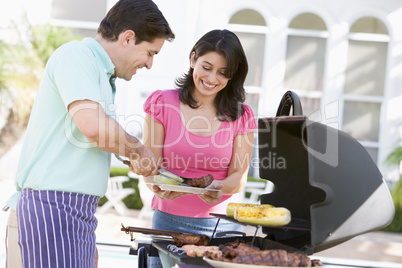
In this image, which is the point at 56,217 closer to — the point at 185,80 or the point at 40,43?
the point at 185,80

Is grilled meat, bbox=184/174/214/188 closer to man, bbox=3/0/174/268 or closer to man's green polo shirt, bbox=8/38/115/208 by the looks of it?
man, bbox=3/0/174/268

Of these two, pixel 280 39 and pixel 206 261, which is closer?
pixel 206 261

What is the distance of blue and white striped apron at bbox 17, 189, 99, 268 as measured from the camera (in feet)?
5.65

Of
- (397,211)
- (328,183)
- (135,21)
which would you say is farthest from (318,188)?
(397,211)

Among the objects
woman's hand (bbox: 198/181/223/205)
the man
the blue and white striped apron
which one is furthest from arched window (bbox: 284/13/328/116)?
the blue and white striped apron

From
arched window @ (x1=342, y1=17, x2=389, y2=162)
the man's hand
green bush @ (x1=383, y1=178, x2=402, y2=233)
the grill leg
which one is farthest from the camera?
arched window @ (x1=342, y1=17, x2=389, y2=162)

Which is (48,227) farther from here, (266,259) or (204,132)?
(204,132)

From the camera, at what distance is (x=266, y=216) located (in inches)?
74.9

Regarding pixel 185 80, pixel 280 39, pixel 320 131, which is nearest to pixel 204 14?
pixel 280 39

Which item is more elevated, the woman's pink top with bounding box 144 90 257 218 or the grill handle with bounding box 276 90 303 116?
the grill handle with bounding box 276 90 303 116

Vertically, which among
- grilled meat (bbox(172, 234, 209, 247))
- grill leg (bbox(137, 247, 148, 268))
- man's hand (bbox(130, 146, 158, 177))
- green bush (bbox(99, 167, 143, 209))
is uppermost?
man's hand (bbox(130, 146, 158, 177))

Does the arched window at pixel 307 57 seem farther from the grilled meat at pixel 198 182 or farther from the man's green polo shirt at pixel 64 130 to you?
the man's green polo shirt at pixel 64 130

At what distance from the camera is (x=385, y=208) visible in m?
1.96

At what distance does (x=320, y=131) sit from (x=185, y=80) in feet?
3.15
